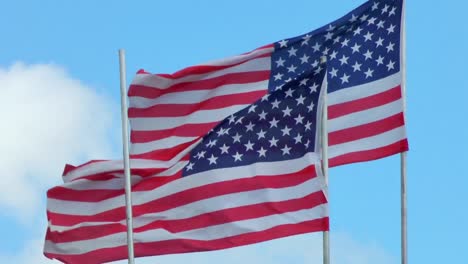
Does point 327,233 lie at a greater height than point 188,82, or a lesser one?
lesser

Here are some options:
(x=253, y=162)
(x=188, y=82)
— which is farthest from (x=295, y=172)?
(x=188, y=82)

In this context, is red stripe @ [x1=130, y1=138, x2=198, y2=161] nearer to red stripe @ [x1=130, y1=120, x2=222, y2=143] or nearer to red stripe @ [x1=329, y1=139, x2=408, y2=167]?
red stripe @ [x1=130, y1=120, x2=222, y2=143]

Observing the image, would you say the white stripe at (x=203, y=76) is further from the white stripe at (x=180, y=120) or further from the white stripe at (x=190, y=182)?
the white stripe at (x=190, y=182)

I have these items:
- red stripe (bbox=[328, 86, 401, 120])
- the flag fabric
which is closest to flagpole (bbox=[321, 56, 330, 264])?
the flag fabric

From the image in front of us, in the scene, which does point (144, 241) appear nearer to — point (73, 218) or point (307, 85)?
point (73, 218)

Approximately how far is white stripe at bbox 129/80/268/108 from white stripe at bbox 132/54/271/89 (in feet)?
0.65

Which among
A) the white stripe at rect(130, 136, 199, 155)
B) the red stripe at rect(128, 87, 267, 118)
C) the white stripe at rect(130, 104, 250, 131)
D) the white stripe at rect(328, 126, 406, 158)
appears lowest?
the white stripe at rect(328, 126, 406, 158)

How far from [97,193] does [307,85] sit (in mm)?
3912

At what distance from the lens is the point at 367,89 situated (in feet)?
99.8

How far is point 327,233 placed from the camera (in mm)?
29250

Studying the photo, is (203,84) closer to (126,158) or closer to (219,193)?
(219,193)

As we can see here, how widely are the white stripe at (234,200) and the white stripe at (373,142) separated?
857mm

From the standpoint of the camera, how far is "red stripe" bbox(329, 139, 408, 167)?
→ 29.7 meters

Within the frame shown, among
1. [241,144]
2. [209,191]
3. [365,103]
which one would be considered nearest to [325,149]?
[365,103]
